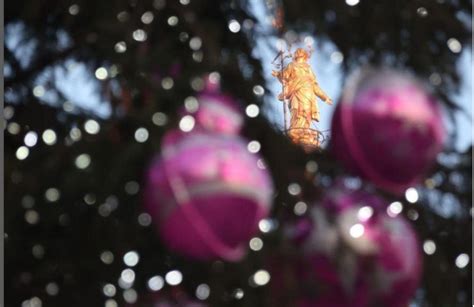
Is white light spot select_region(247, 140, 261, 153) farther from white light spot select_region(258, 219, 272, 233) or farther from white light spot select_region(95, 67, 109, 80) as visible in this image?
white light spot select_region(95, 67, 109, 80)

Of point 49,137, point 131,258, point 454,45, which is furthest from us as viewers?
point 454,45

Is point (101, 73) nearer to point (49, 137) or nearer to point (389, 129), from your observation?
point (49, 137)

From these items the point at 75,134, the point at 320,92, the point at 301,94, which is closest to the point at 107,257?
the point at 75,134

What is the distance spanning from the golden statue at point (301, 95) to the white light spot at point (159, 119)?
1.06 m

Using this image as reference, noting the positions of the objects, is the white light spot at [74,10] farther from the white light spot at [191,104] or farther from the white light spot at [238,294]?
the white light spot at [238,294]

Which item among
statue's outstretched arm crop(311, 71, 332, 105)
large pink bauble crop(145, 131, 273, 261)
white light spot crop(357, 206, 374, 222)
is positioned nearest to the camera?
large pink bauble crop(145, 131, 273, 261)

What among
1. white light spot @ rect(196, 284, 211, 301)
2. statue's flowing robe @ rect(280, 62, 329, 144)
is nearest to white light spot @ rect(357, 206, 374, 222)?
white light spot @ rect(196, 284, 211, 301)

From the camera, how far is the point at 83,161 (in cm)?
229

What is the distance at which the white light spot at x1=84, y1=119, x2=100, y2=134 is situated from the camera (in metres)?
2.37

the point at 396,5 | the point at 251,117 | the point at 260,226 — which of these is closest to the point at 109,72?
the point at 251,117

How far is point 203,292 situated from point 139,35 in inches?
24.4

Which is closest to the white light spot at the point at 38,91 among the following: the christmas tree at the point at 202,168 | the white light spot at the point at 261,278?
the christmas tree at the point at 202,168

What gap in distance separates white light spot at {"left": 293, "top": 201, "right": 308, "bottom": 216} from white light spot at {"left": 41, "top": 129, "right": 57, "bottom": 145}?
60 centimetres

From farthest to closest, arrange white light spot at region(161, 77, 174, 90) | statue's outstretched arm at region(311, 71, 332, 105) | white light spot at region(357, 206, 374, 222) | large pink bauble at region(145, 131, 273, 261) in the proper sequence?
statue's outstretched arm at region(311, 71, 332, 105) → white light spot at region(161, 77, 174, 90) → white light spot at region(357, 206, 374, 222) → large pink bauble at region(145, 131, 273, 261)
